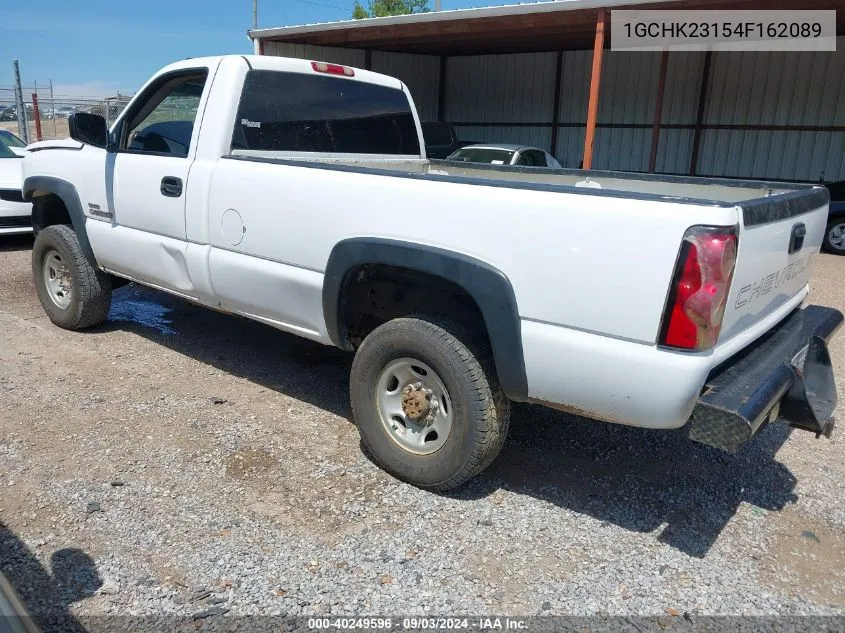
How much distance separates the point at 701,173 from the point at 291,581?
56.0ft

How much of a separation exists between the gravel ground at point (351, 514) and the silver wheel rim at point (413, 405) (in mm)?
251

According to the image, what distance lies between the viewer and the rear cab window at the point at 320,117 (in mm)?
4203

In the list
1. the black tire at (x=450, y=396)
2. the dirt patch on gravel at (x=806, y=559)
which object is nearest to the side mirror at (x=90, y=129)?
the black tire at (x=450, y=396)

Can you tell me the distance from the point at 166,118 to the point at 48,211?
73.1 inches

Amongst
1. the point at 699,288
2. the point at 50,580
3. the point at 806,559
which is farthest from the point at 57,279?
the point at 806,559

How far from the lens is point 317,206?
3461 millimetres

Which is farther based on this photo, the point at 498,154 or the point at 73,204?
the point at 498,154

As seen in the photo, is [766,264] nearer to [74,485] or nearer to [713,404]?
[713,404]

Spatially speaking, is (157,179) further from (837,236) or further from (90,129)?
(837,236)

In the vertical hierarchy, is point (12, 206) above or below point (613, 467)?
above

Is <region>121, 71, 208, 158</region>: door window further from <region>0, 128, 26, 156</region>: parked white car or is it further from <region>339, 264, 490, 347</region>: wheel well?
<region>0, 128, 26, 156</region>: parked white car

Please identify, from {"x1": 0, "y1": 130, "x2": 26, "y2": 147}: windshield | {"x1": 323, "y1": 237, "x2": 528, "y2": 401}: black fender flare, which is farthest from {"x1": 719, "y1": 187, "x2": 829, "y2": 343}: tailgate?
{"x1": 0, "y1": 130, "x2": 26, "y2": 147}: windshield

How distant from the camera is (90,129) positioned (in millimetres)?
4703

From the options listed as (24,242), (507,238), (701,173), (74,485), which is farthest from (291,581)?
(701,173)
